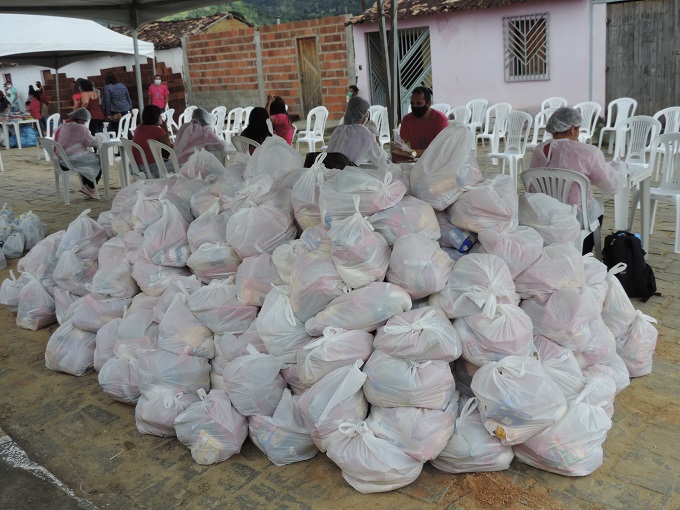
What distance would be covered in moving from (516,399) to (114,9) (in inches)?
288

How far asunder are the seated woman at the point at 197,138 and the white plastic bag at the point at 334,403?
14.6 feet

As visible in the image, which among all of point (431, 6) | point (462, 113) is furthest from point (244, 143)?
point (431, 6)

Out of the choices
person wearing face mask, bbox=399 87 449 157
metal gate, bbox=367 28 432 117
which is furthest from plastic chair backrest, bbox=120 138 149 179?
metal gate, bbox=367 28 432 117

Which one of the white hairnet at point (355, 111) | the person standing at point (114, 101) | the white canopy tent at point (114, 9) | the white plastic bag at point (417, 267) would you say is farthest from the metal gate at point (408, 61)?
→ the white plastic bag at point (417, 267)

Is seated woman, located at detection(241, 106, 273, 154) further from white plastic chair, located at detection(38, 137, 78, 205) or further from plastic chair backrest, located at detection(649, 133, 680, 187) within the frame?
plastic chair backrest, located at detection(649, 133, 680, 187)

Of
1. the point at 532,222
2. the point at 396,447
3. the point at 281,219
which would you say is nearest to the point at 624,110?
the point at 532,222

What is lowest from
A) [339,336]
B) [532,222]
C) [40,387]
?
[40,387]

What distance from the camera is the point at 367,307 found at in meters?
2.82

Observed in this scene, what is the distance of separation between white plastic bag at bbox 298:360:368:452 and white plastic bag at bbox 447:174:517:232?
901 mm

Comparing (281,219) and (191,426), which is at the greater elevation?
(281,219)

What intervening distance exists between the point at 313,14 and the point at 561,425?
3404 centimetres

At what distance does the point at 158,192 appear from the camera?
167 inches

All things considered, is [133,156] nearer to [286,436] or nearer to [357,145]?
[357,145]

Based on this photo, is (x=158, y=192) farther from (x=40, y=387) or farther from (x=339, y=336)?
(x=339, y=336)
